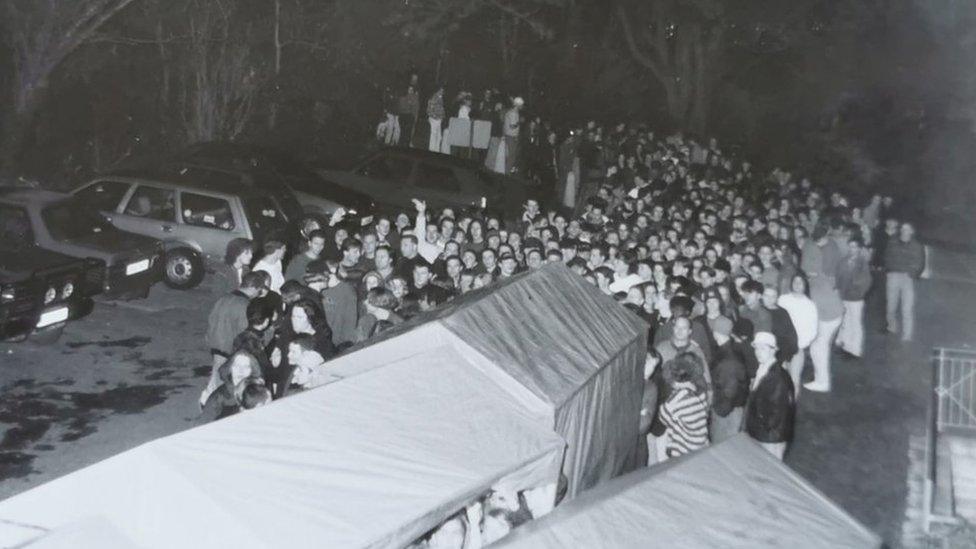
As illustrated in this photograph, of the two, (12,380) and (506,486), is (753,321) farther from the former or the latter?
(12,380)

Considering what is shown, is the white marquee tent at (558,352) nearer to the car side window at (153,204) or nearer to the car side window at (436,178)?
the car side window at (153,204)

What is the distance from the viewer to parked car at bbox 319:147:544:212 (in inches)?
722

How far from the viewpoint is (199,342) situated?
12.0 meters

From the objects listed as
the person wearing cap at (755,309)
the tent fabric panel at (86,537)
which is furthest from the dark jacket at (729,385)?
the tent fabric panel at (86,537)

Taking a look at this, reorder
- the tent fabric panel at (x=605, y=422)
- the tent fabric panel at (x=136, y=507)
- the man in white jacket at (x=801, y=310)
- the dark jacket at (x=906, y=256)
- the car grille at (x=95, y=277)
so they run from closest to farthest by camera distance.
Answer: the tent fabric panel at (x=136, y=507) → the tent fabric panel at (x=605, y=422) → the man in white jacket at (x=801, y=310) → the car grille at (x=95, y=277) → the dark jacket at (x=906, y=256)

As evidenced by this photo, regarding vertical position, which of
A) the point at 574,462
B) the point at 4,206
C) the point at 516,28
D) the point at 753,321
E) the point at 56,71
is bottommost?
the point at 574,462

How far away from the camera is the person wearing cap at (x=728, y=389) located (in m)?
8.00

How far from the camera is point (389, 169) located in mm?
18750

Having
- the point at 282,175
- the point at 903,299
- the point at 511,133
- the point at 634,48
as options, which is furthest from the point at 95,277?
the point at 634,48

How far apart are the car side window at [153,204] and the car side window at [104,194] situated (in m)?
0.21

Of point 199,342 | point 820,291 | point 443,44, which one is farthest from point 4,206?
point 443,44

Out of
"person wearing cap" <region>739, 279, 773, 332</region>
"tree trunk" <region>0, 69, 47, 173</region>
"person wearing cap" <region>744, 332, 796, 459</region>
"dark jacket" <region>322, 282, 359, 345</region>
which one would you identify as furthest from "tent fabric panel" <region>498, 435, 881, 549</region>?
"tree trunk" <region>0, 69, 47, 173</region>

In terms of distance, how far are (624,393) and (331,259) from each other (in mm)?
3713

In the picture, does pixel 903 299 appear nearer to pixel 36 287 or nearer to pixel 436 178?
pixel 436 178
